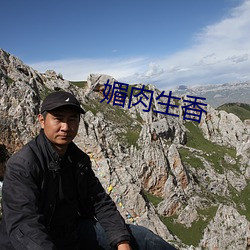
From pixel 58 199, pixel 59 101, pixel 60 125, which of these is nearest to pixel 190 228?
pixel 58 199

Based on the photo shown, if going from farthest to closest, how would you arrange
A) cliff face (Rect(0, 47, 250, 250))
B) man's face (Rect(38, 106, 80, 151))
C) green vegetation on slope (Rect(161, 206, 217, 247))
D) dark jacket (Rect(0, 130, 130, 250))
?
green vegetation on slope (Rect(161, 206, 217, 247)) < cliff face (Rect(0, 47, 250, 250)) < man's face (Rect(38, 106, 80, 151)) < dark jacket (Rect(0, 130, 130, 250))

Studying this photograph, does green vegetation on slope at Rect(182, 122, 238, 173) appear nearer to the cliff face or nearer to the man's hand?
the cliff face

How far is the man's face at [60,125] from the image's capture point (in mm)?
4301

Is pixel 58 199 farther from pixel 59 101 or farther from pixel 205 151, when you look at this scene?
pixel 205 151

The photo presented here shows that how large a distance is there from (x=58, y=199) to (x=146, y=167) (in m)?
44.2

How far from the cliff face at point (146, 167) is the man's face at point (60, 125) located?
26356 mm

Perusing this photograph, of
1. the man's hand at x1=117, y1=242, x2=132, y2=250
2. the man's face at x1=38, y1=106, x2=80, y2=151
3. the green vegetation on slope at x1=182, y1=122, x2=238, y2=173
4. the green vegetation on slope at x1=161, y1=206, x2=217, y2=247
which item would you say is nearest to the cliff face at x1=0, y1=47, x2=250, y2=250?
the green vegetation on slope at x1=161, y1=206, x2=217, y2=247

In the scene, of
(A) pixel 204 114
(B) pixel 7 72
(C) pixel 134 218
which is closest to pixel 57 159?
(C) pixel 134 218

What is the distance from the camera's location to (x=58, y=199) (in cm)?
436

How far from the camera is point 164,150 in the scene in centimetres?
5434

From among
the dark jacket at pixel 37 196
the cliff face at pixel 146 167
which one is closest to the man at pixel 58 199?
the dark jacket at pixel 37 196

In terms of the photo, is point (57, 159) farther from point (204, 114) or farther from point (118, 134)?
point (204, 114)

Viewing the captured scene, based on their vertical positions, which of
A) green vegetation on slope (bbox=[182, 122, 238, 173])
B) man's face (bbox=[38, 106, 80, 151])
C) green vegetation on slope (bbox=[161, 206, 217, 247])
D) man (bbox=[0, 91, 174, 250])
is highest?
man's face (bbox=[38, 106, 80, 151])

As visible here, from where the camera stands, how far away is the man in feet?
12.4
